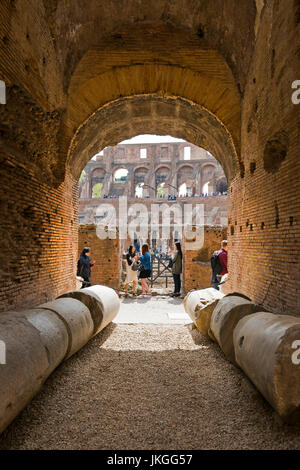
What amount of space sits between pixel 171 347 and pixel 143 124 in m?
5.98

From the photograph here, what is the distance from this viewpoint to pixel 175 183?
3456 cm

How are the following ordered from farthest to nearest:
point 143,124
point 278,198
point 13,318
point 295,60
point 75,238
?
point 143,124, point 75,238, point 278,198, point 295,60, point 13,318

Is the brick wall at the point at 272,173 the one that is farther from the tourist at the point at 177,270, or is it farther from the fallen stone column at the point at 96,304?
the tourist at the point at 177,270

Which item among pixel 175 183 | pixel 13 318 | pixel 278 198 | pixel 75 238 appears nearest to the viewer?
pixel 13 318

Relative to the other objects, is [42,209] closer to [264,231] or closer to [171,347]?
[171,347]

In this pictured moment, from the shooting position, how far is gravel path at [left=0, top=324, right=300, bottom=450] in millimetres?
2346

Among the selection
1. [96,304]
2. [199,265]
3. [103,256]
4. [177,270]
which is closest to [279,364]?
[96,304]

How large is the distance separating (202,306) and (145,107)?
16.1ft

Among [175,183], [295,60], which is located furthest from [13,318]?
[175,183]

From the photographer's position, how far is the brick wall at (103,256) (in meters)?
10.4

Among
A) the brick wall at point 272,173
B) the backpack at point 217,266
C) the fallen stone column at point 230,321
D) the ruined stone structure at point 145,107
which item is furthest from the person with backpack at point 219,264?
the fallen stone column at point 230,321

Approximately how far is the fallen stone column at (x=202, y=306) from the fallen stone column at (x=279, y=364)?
207cm

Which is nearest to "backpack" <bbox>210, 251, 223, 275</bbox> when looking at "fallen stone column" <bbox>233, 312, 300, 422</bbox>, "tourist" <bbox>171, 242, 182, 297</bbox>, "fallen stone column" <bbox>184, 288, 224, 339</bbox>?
"fallen stone column" <bbox>184, 288, 224, 339</bbox>
